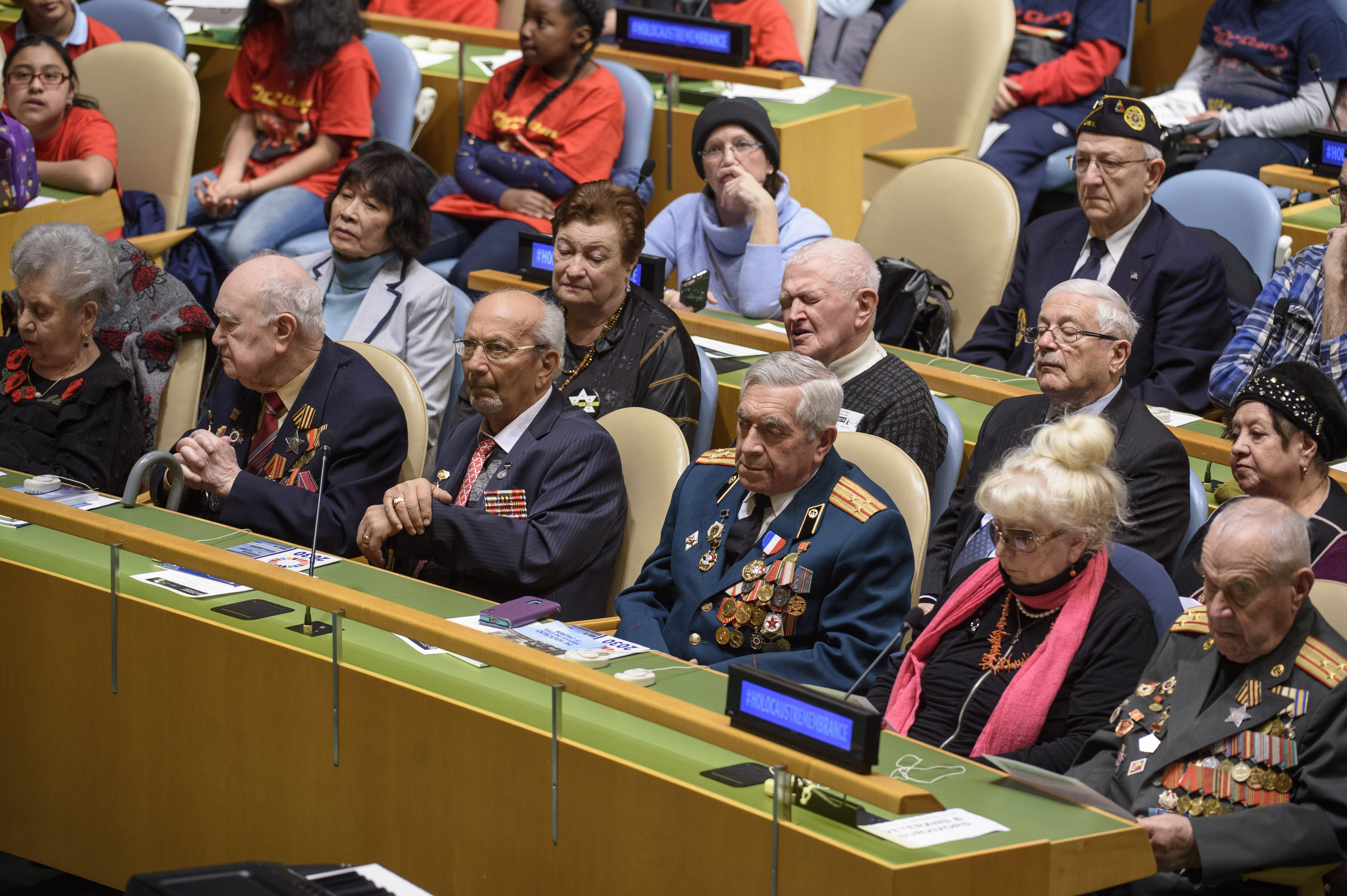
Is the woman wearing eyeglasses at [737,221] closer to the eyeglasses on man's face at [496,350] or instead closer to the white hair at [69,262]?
the eyeglasses on man's face at [496,350]

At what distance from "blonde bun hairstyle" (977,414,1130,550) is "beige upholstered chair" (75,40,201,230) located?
339 cm

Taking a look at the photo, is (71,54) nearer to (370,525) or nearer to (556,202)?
(556,202)

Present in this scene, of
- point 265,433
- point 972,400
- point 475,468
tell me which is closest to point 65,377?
point 265,433

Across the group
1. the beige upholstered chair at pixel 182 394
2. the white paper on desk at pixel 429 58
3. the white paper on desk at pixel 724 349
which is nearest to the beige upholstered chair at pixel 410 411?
the beige upholstered chair at pixel 182 394

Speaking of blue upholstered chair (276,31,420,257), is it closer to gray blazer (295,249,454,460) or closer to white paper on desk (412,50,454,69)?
white paper on desk (412,50,454,69)

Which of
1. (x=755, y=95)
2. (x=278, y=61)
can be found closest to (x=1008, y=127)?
(x=755, y=95)

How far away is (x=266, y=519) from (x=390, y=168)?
4.01ft

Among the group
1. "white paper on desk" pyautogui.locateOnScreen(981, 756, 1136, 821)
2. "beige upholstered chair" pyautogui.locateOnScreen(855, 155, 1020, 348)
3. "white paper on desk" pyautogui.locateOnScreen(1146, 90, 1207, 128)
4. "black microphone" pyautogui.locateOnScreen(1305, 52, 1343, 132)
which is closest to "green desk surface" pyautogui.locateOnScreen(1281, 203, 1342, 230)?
"black microphone" pyautogui.locateOnScreen(1305, 52, 1343, 132)

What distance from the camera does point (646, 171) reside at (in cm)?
462

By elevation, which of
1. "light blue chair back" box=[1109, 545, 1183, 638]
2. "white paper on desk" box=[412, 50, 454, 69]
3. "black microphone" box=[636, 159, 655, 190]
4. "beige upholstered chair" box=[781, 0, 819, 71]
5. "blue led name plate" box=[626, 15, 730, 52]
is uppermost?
"beige upholstered chair" box=[781, 0, 819, 71]

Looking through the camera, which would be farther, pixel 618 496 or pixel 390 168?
pixel 390 168

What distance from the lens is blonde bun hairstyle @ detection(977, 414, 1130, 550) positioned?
7.82 feet

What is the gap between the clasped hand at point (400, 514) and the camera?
2836 millimetres

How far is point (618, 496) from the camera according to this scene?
9.94ft
